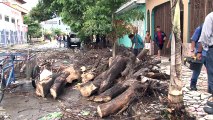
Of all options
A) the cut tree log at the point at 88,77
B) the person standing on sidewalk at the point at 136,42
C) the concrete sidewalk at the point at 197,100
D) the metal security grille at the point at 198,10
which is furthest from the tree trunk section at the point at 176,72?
the person standing on sidewalk at the point at 136,42

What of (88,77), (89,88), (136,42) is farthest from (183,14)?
(89,88)

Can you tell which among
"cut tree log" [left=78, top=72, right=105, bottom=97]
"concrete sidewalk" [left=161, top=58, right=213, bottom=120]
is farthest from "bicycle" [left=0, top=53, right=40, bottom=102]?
"concrete sidewalk" [left=161, top=58, right=213, bottom=120]

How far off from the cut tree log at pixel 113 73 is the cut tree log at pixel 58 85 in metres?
1.42

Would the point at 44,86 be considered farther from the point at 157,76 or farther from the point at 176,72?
the point at 176,72

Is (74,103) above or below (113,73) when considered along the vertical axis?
below

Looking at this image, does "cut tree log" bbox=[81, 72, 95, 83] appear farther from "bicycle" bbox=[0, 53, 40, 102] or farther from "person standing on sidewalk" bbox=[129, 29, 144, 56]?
"person standing on sidewalk" bbox=[129, 29, 144, 56]

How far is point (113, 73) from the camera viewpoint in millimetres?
8672

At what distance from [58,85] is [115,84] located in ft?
6.03

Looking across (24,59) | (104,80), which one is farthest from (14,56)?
(104,80)

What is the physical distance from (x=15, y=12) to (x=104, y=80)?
44.3 m

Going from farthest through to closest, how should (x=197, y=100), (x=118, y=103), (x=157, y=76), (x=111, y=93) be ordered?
(x=157, y=76) < (x=111, y=93) < (x=118, y=103) < (x=197, y=100)

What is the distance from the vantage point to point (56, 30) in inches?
3268

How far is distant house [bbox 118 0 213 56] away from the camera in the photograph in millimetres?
10484

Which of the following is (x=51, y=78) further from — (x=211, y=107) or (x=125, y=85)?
(x=211, y=107)
